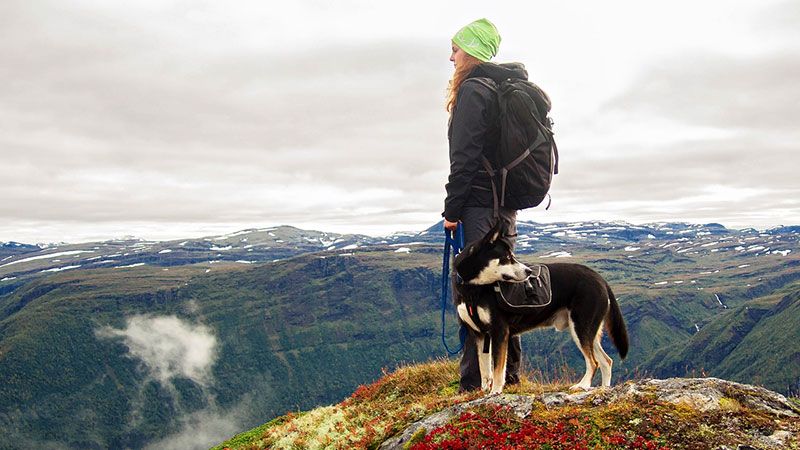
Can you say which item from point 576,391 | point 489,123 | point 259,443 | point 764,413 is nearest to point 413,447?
point 576,391

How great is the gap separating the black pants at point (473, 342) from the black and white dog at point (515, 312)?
1.20 ft

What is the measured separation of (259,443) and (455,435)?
6.98m

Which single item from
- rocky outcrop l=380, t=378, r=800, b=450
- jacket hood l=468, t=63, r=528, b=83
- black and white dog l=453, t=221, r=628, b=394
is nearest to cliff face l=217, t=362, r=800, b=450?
rocky outcrop l=380, t=378, r=800, b=450

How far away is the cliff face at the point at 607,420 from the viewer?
6.11 m

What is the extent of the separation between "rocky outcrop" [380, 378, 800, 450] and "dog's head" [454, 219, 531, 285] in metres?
1.89

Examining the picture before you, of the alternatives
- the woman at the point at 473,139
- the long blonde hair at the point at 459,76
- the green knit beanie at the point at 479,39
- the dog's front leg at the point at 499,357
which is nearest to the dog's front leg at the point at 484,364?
the dog's front leg at the point at 499,357

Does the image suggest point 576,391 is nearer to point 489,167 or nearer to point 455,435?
point 455,435

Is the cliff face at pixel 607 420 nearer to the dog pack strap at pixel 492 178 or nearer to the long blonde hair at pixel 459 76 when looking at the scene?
the dog pack strap at pixel 492 178

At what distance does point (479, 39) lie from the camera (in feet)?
32.5

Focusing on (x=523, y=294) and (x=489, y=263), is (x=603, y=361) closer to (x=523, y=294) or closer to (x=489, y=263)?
(x=523, y=294)

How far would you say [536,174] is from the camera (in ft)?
30.2

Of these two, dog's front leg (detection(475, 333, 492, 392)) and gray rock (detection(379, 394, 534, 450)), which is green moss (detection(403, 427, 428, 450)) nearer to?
gray rock (detection(379, 394, 534, 450))

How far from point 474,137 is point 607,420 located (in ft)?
15.9

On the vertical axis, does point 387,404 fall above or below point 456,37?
below
